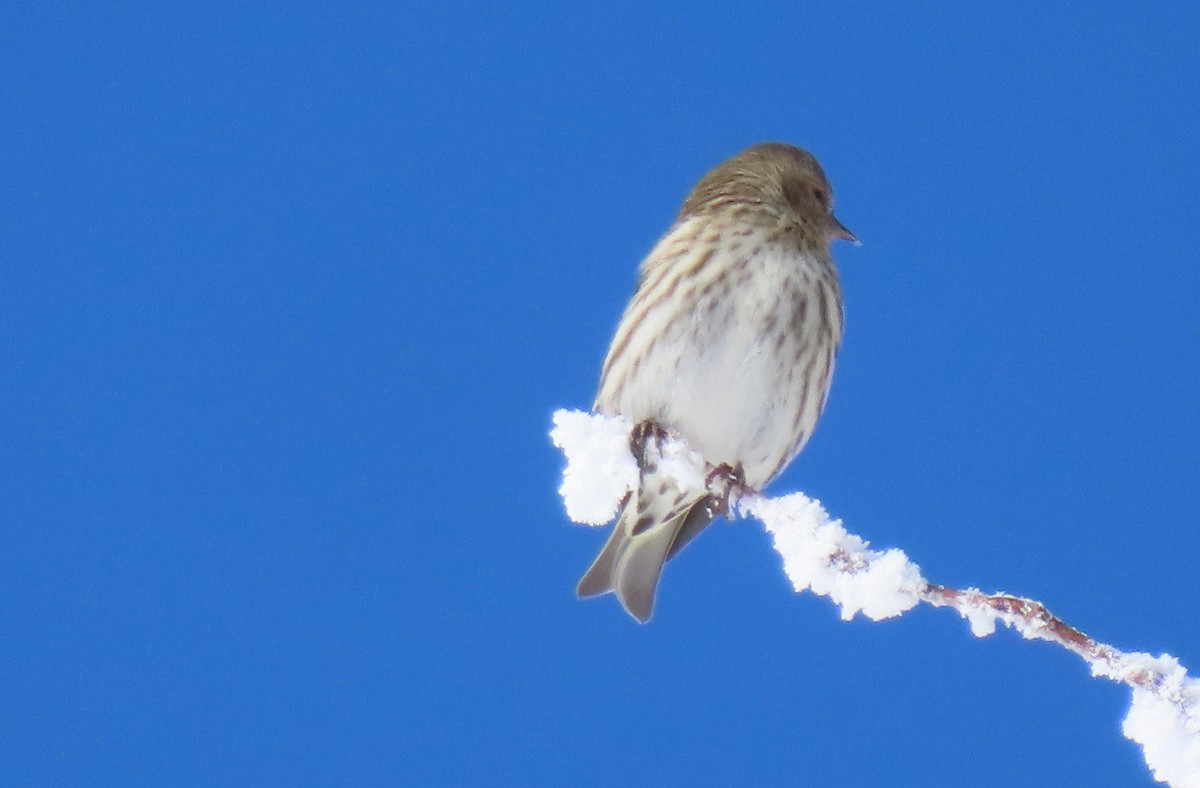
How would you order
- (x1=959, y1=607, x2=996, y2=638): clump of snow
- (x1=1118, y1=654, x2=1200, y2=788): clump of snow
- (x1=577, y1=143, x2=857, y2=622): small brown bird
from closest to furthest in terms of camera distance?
(x1=1118, y1=654, x2=1200, y2=788): clump of snow, (x1=959, y1=607, x2=996, y2=638): clump of snow, (x1=577, y1=143, x2=857, y2=622): small brown bird

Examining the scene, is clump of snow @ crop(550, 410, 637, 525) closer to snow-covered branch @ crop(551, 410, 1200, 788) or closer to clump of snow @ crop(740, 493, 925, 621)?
snow-covered branch @ crop(551, 410, 1200, 788)

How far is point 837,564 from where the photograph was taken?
116 centimetres

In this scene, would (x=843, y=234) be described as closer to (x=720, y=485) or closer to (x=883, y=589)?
(x=720, y=485)

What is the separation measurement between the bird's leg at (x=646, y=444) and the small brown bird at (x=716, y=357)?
0.36m

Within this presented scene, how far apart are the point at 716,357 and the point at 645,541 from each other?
42 centimetres

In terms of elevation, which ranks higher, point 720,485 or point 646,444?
point 720,485

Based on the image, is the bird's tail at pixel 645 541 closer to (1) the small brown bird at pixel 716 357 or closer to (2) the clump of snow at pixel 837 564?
(1) the small brown bird at pixel 716 357

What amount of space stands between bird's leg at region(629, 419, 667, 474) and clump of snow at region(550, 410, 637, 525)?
213 mm

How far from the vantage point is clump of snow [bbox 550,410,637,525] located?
1.58m

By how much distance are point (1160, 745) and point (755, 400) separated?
1761 millimetres

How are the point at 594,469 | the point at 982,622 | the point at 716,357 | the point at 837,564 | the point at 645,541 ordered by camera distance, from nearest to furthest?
the point at 982,622 < the point at 837,564 < the point at 594,469 < the point at 716,357 < the point at 645,541

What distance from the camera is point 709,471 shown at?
2.38m

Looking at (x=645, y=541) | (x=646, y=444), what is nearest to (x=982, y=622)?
(x=646, y=444)

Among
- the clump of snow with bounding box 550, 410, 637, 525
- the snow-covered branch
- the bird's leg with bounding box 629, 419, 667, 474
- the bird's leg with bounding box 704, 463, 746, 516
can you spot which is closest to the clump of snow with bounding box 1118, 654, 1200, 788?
the snow-covered branch
